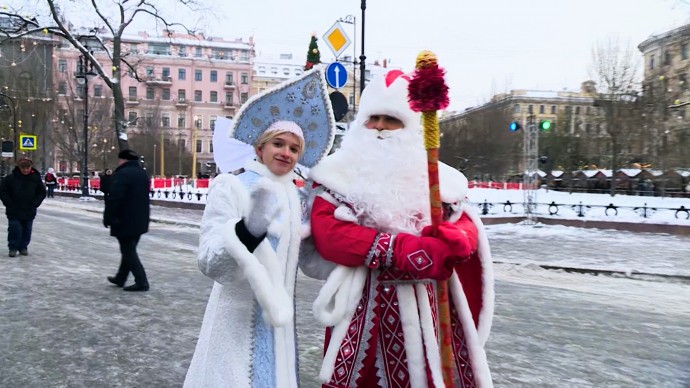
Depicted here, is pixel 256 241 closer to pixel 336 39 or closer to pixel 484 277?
pixel 484 277

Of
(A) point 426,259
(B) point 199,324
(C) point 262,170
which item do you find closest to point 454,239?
(A) point 426,259

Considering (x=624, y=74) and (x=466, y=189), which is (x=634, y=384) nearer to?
(x=466, y=189)

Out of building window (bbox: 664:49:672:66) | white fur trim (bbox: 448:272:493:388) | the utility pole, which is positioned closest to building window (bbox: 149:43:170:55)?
building window (bbox: 664:49:672:66)

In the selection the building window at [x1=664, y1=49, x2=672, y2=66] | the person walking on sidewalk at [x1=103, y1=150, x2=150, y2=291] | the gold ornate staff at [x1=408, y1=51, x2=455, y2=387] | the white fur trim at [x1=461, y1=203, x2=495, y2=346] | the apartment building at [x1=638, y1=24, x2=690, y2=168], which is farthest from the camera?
the apartment building at [x1=638, y1=24, x2=690, y2=168]

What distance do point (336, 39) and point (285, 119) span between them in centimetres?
976

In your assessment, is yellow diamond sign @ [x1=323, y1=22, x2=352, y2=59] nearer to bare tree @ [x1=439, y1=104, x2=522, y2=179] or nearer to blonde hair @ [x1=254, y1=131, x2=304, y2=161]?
blonde hair @ [x1=254, y1=131, x2=304, y2=161]

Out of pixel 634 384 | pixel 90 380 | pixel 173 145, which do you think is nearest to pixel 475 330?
pixel 634 384

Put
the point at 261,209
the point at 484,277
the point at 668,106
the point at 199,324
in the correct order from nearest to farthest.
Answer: the point at 261,209 → the point at 484,277 → the point at 199,324 → the point at 668,106


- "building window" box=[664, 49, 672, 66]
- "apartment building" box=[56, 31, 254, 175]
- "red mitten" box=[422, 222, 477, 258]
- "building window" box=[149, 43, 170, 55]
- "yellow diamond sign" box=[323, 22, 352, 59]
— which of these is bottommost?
"red mitten" box=[422, 222, 477, 258]

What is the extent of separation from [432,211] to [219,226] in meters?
0.80

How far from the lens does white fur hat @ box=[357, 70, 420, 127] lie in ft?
8.16

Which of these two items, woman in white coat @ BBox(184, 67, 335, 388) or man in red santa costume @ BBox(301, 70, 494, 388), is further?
man in red santa costume @ BBox(301, 70, 494, 388)

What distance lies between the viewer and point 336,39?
463 inches

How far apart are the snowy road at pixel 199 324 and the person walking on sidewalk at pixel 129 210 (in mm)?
403
